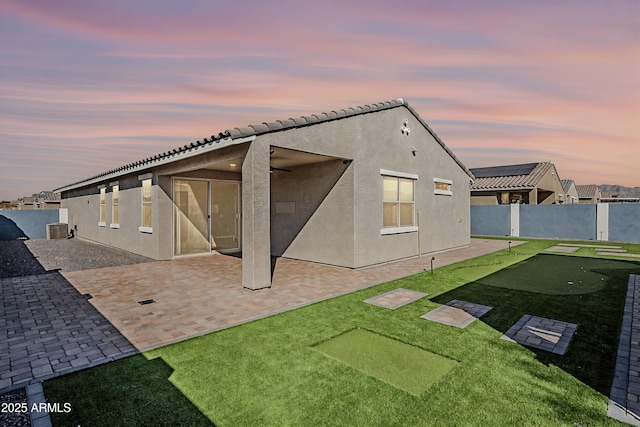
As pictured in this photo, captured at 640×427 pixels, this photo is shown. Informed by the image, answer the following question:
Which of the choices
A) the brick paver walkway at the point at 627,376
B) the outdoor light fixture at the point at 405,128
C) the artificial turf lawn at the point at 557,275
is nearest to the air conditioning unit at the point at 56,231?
the outdoor light fixture at the point at 405,128

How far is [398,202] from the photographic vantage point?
37.4 feet

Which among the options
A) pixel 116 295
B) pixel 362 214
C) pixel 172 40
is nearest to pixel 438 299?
pixel 362 214

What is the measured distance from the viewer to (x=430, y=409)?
9.64ft

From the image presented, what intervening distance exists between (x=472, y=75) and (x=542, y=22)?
2533mm

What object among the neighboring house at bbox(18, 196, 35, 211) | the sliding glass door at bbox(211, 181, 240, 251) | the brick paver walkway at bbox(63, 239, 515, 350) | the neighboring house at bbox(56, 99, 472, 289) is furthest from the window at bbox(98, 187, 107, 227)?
the neighboring house at bbox(18, 196, 35, 211)

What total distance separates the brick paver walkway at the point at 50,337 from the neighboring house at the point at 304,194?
311 centimetres

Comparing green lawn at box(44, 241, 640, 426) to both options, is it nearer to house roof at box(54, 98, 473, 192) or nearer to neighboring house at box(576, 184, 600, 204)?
house roof at box(54, 98, 473, 192)

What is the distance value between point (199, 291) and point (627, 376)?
23.6ft

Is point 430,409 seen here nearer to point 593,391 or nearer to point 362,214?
point 593,391

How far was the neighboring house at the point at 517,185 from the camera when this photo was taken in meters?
25.8

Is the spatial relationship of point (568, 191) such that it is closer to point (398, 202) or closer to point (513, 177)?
point (513, 177)

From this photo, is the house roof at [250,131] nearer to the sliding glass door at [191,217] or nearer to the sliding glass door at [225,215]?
the sliding glass door at [191,217]

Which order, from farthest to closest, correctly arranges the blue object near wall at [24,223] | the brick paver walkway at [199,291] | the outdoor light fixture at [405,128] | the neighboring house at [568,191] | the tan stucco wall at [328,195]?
the neighboring house at [568,191] < the blue object near wall at [24,223] < the outdoor light fixture at [405,128] < the tan stucco wall at [328,195] < the brick paver walkway at [199,291]

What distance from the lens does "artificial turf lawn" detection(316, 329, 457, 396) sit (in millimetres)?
3484
